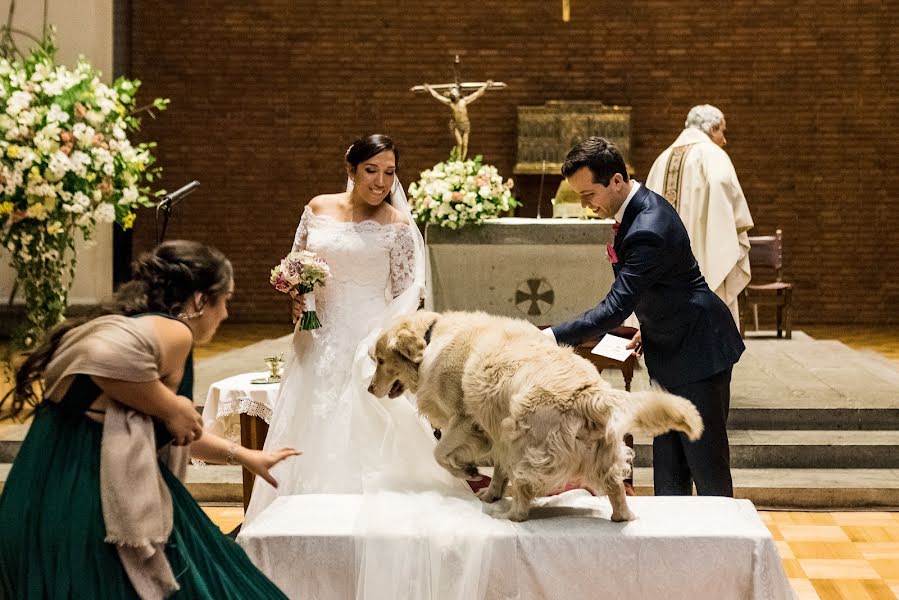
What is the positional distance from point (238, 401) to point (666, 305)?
2149mm

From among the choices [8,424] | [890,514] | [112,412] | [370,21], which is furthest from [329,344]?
[370,21]

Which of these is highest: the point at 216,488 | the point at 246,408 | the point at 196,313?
the point at 196,313

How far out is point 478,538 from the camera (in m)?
2.98

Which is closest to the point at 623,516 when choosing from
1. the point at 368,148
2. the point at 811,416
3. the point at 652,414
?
the point at 652,414

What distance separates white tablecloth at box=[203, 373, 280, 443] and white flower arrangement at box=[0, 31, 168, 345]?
796 mm

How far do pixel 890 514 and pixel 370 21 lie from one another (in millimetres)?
8783

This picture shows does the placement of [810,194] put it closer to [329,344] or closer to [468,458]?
[329,344]

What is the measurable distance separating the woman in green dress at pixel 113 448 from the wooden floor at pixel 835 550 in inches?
113

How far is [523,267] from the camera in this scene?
736 cm

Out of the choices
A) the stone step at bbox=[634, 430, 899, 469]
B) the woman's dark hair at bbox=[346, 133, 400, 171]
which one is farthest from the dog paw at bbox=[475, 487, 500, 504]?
the stone step at bbox=[634, 430, 899, 469]

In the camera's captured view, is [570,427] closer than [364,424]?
Yes

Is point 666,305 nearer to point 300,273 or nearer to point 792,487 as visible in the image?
point 300,273

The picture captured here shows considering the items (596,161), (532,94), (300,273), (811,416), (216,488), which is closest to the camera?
(596,161)

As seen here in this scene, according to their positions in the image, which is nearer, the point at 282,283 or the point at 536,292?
the point at 282,283
